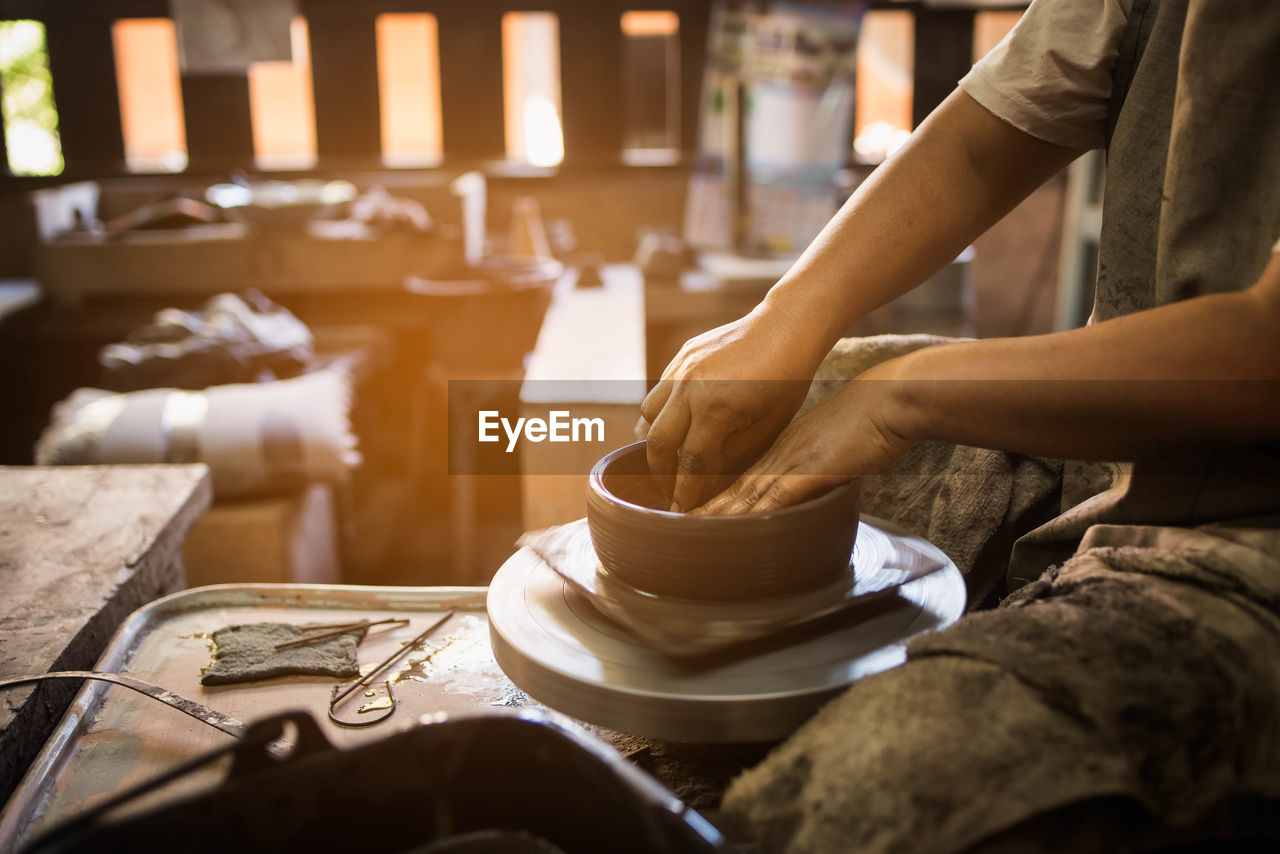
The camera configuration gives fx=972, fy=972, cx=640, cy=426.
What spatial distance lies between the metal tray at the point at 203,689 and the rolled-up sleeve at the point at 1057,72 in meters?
1.06

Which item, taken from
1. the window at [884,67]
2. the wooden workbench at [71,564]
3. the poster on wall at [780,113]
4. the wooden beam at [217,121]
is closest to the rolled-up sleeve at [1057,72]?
the wooden workbench at [71,564]

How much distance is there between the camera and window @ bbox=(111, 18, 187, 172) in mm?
7441

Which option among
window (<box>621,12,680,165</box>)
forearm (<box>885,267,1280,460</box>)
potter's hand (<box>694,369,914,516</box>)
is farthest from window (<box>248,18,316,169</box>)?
forearm (<box>885,267,1280,460</box>)

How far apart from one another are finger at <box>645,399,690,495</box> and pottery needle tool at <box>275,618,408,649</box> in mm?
581

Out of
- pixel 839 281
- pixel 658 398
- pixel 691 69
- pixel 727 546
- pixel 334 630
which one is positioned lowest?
pixel 334 630

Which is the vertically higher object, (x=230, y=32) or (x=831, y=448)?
(x=230, y=32)

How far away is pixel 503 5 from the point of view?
7.33 meters

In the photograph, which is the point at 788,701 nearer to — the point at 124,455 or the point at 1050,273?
the point at 124,455

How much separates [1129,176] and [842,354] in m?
0.47

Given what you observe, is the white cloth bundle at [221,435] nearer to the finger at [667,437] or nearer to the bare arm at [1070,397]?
the finger at [667,437]

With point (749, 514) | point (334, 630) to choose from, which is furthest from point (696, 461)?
point (334, 630)

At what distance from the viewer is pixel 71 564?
66.2 inches

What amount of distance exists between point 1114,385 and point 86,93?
8.25 meters

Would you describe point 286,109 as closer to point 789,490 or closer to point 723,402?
point 723,402
